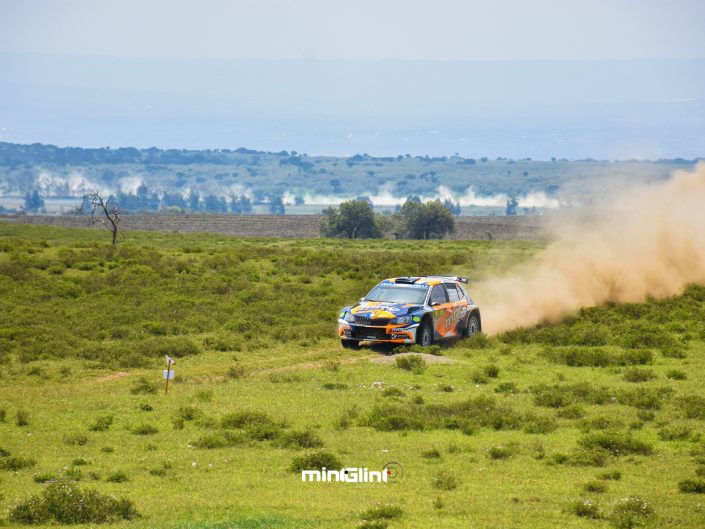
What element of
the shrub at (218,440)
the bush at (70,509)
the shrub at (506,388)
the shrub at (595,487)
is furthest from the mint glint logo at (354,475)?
the shrub at (506,388)

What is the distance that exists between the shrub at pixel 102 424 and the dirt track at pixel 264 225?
406ft

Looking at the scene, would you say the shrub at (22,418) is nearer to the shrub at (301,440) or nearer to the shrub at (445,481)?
the shrub at (301,440)

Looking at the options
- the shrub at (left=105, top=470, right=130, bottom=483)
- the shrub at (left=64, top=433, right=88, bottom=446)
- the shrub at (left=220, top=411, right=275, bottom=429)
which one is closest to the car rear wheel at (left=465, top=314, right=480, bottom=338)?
the shrub at (left=220, top=411, right=275, bottom=429)

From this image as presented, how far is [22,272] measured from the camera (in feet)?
157

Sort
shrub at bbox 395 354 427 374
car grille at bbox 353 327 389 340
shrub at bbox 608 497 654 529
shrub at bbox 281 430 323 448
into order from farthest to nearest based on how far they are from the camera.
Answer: car grille at bbox 353 327 389 340, shrub at bbox 395 354 427 374, shrub at bbox 281 430 323 448, shrub at bbox 608 497 654 529

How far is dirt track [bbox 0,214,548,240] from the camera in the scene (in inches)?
6092

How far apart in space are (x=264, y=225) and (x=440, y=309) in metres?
139

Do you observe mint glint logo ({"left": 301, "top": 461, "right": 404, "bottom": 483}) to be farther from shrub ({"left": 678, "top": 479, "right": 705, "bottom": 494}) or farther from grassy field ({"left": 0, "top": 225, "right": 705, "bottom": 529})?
shrub ({"left": 678, "top": 479, "right": 705, "bottom": 494})

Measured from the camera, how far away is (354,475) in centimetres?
1764

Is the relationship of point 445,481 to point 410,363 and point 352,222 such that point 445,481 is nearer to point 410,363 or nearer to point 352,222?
point 410,363

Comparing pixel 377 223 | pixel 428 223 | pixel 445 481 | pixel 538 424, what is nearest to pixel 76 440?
pixel 445 481

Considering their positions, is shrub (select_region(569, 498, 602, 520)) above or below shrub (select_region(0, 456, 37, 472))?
above

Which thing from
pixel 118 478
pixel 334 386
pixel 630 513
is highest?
pixel 630 513

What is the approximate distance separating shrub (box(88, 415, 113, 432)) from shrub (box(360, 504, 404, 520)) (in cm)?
803
